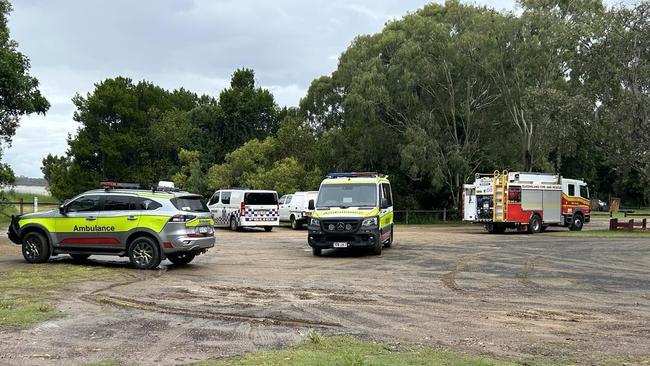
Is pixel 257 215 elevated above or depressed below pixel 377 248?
above

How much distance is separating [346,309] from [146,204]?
678 centimetres

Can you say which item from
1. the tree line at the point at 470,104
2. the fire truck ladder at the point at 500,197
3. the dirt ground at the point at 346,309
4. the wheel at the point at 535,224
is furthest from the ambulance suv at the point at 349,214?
the tree line at the point at 470,104

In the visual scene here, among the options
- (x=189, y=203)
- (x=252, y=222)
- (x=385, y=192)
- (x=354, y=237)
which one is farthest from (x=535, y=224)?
(x=189, y=203)

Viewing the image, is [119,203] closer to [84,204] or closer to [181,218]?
[84,204]

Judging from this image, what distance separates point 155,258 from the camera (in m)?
13.9

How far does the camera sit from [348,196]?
59.4ft

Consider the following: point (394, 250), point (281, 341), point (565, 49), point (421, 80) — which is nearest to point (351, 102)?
point (421, 80)

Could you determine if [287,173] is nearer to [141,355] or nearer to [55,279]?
[55,279]

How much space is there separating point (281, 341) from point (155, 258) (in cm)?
768

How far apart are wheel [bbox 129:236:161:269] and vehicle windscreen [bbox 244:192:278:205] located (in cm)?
1568

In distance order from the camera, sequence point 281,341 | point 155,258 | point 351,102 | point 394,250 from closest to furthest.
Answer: point 281,341 < point 155,258 < point 394,250 < point 351,102

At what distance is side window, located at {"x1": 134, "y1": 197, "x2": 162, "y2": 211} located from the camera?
14.0m

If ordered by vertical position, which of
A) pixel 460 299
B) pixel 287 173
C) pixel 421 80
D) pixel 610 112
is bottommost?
pixel 460 299

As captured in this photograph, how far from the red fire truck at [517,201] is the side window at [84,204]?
69.7 feet
